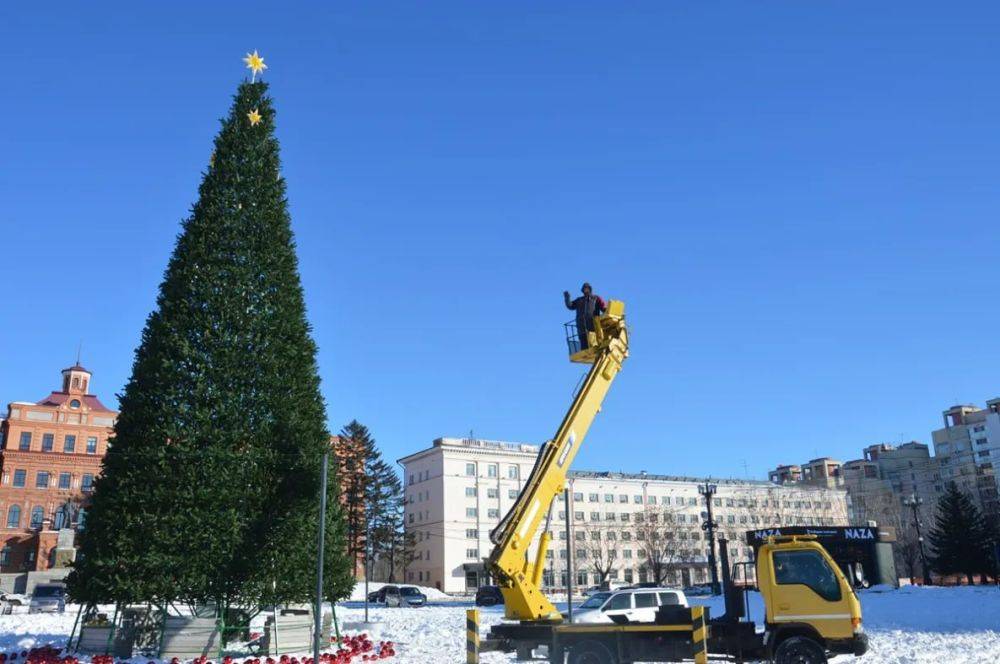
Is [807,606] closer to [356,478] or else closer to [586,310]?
[586,310]

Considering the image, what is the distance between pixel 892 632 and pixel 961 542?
4276 centimetres

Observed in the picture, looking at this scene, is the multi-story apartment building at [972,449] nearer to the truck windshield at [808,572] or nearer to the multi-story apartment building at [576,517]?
the multi-story apartment building at [576,517]

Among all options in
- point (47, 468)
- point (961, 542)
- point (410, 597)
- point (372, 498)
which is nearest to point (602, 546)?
point (372, 498)

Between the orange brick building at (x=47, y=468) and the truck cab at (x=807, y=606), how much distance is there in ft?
225

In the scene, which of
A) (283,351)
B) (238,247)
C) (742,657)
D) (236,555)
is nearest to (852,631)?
(742,657)

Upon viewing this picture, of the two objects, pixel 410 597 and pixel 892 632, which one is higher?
pixel 410 597

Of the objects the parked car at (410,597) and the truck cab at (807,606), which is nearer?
the truck cab at (807,606)

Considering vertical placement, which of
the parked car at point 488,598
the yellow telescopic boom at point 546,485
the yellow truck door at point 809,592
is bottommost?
the parked car at point 488,598

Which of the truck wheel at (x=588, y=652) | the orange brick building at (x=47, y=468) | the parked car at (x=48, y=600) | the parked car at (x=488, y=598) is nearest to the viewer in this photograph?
the truck wheel at (x=588, y=652)

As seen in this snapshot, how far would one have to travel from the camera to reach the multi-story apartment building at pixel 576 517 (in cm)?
9200

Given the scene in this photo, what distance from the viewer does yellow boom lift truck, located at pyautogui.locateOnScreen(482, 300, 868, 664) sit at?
47.4ft

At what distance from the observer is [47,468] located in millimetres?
73312

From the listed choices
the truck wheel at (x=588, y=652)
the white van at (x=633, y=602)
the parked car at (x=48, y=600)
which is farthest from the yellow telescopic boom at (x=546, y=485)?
the parked car at (x=48, y=600)

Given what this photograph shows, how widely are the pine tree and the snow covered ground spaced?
2.55m
